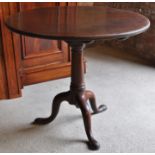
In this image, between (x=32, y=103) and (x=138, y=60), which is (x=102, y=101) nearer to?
(x=32, y=103)

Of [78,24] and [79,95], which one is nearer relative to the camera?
[78,24]

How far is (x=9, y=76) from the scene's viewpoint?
2107mm

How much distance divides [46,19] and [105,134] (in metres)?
0.85

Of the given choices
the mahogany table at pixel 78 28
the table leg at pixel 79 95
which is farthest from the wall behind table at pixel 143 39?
the table leg at pixel 79 95

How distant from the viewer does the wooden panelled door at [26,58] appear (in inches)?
80.7

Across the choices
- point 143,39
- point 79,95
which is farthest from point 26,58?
point 143,39

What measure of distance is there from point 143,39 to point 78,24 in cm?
176

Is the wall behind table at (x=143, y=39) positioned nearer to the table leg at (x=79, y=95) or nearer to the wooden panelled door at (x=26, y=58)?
the wooden panelled door at (x=26, y=58)

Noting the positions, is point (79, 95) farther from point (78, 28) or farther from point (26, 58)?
point (26, 58)

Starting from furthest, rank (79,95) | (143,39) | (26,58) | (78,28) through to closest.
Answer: (143,39), (26,58), (79,95), (78,28)

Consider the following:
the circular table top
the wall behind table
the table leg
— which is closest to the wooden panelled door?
the circular table top

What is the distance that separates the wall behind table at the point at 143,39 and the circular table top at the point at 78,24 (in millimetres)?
1220

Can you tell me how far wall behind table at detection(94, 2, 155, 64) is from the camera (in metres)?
2.84

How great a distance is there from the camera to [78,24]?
1421mm
